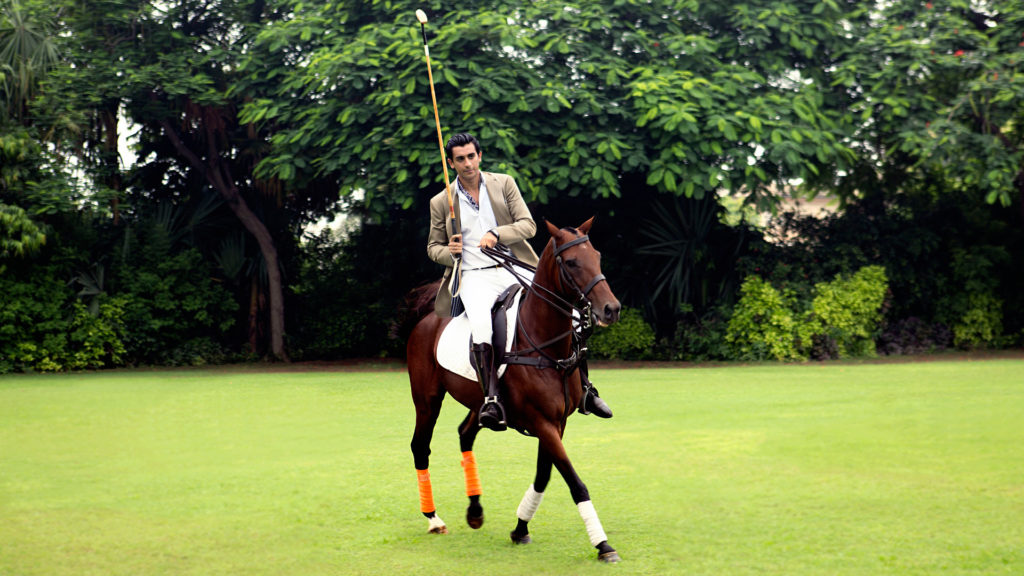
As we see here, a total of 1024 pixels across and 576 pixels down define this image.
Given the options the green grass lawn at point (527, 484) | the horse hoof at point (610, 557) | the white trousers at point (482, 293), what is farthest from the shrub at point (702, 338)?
the horse hoof at point (610, 557)

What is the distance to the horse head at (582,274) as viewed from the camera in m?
5.96

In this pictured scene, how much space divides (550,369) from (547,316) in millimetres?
349

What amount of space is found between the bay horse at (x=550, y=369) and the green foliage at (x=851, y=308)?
1418 centimetres

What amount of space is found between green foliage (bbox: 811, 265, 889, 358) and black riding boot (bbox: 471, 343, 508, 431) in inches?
565

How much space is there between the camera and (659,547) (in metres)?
6.79

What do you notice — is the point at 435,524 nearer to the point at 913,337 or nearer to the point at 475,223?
the point at 475,223

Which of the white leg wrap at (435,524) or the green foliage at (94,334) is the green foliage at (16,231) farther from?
the white leg wrap at (435,524)

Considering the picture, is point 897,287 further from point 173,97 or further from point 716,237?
point 173,97

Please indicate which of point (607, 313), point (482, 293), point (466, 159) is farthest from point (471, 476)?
point (466, 159)

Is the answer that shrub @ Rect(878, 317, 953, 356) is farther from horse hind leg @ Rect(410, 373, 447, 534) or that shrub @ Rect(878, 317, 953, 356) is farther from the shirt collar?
the shirt collar

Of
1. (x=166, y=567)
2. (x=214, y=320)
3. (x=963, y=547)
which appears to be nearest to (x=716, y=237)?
(x=214, y=320)

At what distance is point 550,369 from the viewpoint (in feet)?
22.0

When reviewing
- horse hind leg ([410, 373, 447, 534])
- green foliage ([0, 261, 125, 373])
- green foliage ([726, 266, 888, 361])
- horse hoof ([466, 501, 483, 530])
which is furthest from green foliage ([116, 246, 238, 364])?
horse hoof ([466, 501, 483, 530])

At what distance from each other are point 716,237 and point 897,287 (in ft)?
13.5
